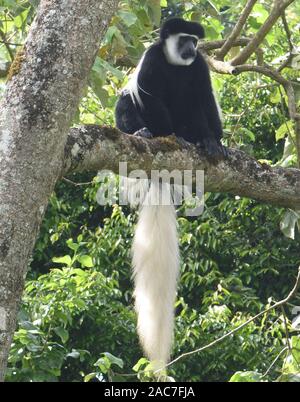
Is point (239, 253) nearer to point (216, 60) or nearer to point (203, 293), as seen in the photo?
point (203, 293)

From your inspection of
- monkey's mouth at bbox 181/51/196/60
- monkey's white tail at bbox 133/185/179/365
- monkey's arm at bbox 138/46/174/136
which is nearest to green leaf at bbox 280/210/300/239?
monkey's white tail at bbox 133/185/179/365

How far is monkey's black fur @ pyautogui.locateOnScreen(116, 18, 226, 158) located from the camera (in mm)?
3119

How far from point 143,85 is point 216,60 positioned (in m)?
0.36

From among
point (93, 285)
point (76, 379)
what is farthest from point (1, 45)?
point (76, 379)

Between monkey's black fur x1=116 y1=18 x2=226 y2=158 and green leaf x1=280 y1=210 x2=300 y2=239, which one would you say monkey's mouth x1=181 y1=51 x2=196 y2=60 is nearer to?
monkey's black fur x1=116 y1=18 x2=226 y2=158

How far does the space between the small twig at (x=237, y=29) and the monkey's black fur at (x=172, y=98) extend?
10.4 inches

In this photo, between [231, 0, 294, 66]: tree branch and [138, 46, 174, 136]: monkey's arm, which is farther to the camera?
[138, 46, 174, 136]: monkey's arm

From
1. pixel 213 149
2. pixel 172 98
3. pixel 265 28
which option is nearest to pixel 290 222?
pixel 213 149

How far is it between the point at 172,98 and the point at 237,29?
0.53 m

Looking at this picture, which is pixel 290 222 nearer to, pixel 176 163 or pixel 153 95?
pixel 176 163

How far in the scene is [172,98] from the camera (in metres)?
3.33

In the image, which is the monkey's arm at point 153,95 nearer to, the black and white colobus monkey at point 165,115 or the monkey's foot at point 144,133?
the black and white colobus monkey at point 165,115

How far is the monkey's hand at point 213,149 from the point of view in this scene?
248 centimetres

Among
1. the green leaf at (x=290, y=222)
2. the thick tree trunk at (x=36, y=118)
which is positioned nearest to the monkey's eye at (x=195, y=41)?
the green leaf at (x=290, y=222)
